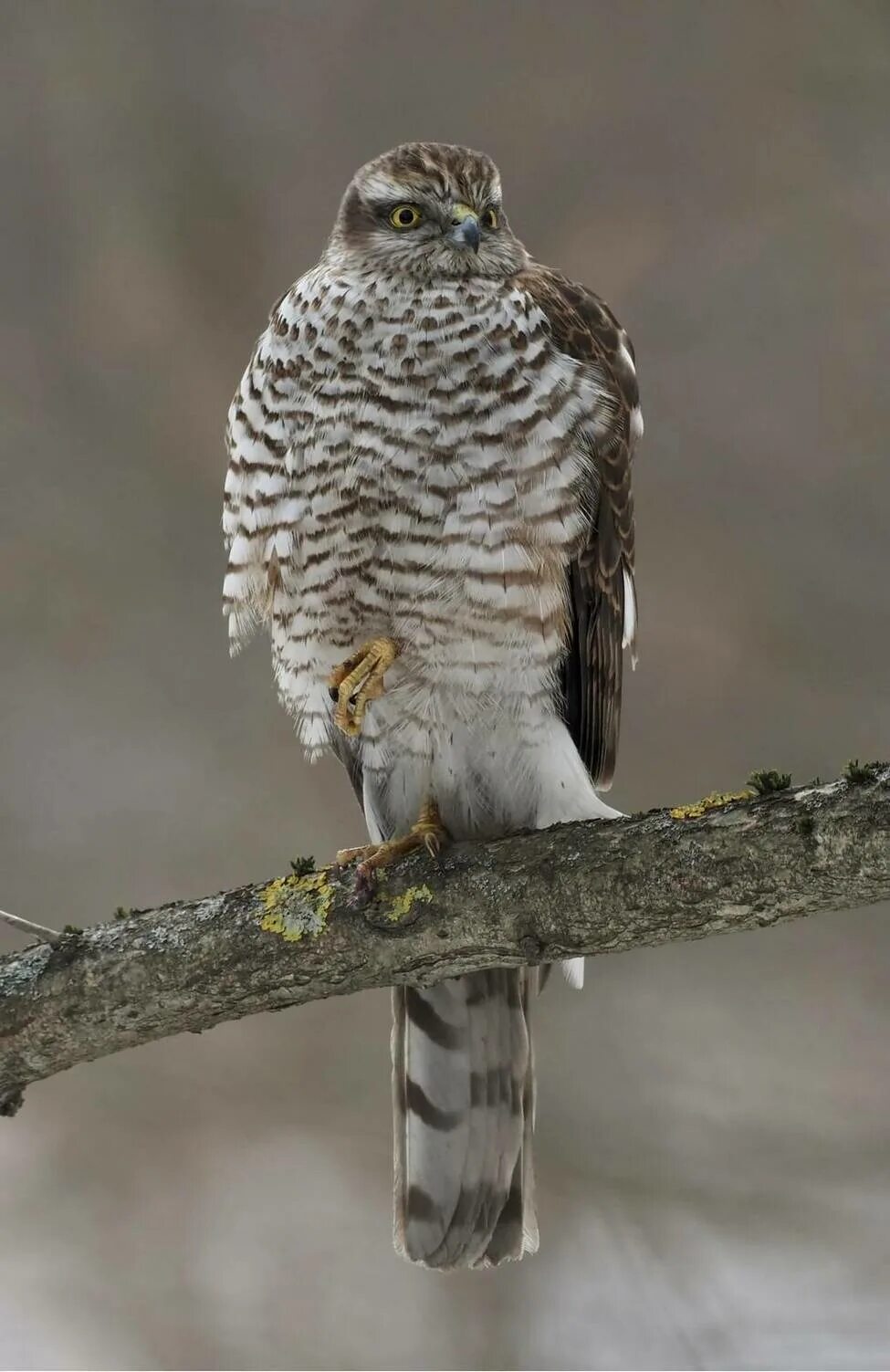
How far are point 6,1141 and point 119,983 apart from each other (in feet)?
4.99

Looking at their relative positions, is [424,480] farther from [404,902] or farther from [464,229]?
[404,902]

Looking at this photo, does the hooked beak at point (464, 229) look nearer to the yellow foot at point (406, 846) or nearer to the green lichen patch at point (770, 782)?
the yellow foot at point (406, 846)

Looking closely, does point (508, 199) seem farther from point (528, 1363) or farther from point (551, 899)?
point (528, 1363)

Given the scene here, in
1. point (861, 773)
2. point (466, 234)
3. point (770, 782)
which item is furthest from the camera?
point (466, 234)

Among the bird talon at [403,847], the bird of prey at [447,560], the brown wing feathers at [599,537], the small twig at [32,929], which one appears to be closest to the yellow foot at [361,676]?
Answer: the bird of prey at [447,560]

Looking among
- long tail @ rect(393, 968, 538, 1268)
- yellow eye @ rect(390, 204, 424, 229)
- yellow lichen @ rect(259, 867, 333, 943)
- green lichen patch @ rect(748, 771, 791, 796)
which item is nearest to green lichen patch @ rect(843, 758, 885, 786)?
green lichen patch @ rect(748, 771, 791, 796)

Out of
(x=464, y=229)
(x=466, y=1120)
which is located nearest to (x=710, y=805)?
(x=466, y=1120)

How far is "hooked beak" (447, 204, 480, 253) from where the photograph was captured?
2432 mm

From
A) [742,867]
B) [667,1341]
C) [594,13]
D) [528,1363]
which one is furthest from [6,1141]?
[594,13]

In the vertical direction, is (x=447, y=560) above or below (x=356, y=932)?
above

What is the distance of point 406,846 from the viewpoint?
2.32 metres

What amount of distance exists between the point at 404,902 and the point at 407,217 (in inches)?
46.7

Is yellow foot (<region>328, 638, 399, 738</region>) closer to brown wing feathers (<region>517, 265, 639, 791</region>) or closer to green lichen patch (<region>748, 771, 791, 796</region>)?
brown wing feathers (<region>517, 265, 639, 791</region>)

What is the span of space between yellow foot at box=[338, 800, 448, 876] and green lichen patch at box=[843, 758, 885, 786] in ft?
2.36
